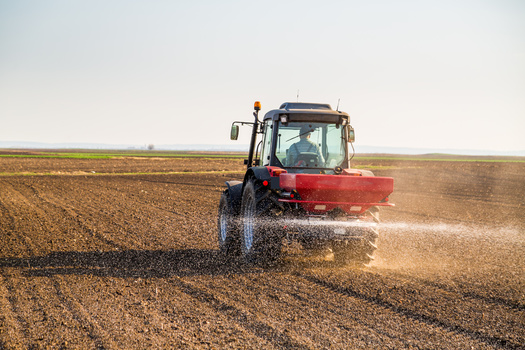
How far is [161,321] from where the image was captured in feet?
15.9

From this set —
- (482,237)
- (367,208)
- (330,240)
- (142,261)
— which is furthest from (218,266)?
(482,237)

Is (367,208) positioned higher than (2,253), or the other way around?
(367,208)

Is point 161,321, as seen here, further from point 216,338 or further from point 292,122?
point 292,122

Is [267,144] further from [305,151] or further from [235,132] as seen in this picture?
[305,151]

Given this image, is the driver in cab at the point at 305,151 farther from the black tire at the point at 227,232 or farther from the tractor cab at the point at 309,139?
the black tire at the point at 227,232

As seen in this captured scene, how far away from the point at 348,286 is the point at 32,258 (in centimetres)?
507

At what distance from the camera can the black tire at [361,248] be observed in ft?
22.2

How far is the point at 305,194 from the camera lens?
6.40 metres

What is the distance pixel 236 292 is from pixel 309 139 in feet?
9.21

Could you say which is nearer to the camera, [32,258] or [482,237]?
[32,258]

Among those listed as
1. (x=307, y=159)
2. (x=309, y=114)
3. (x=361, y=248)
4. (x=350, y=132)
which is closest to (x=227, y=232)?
(x=307, y=159)

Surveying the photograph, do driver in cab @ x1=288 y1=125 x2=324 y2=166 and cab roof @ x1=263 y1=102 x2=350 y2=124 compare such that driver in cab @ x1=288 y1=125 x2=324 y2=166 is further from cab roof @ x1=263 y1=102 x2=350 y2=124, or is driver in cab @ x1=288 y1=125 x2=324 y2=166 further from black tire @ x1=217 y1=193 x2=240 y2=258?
black tire @ x1=217 y1=193 x2=240 y2=258

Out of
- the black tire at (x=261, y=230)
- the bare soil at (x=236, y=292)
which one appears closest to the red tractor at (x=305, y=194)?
the black tire at (x=261, y=230)

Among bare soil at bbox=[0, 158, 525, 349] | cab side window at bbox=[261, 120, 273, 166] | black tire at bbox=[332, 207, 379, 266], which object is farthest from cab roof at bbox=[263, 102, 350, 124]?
bare soil at bbox=[0, 158, 525, 349]
